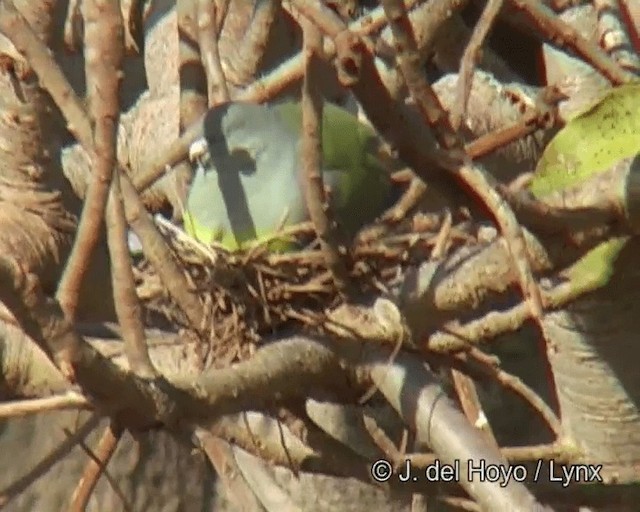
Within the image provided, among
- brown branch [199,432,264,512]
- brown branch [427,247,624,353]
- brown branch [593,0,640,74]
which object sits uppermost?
brown branch [593,0,640,74]

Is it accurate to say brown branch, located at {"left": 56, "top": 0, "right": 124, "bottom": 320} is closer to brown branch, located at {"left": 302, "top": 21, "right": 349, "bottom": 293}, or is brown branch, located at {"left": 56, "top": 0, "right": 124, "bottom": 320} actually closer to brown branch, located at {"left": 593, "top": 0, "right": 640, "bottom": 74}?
brown branch, located at {"left": 302, "top": 21, "right": 349, "bottom": 293}

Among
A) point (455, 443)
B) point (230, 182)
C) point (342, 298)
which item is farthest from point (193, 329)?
point (230, 182)

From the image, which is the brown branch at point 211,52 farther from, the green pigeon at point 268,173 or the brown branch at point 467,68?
the brown branch at point 467,68

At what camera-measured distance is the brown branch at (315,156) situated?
0.81 meters

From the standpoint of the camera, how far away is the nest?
3.29 feet

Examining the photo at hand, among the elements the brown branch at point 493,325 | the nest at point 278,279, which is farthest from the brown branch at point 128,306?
the brown branch at point 493,325

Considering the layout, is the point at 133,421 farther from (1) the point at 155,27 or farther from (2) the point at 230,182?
(1) the point at 155,27

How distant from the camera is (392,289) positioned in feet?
3.11

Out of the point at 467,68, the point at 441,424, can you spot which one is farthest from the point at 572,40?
the point at 441,424

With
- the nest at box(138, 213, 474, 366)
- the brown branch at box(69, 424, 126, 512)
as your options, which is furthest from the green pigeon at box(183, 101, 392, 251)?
the brown branch at box(69, 424, 126, 512)

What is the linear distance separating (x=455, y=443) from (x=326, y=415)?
717mm

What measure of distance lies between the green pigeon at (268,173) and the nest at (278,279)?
146 millimetres

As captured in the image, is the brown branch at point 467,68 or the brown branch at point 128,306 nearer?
the brown branch at point 128,306

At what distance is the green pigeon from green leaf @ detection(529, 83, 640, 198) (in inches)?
18.2
